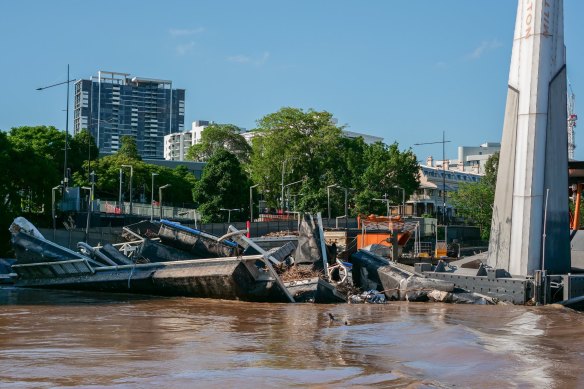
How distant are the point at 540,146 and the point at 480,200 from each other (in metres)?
58.7

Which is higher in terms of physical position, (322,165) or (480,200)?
(322,165)

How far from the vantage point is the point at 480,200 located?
273 ft

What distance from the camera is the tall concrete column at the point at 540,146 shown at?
25688 millimetres

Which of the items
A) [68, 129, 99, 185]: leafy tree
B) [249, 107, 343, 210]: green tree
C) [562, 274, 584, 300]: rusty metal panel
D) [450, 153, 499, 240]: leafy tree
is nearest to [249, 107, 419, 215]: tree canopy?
[249, 107, 343, 210]: green tree

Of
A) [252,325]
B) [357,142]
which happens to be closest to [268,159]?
[357,142]

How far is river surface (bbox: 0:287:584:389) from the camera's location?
10.7 meters

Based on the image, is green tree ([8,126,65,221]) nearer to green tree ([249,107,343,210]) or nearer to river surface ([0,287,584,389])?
river surface ([0,287,584,389])

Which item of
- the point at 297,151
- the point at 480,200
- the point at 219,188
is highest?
the point at 297,151

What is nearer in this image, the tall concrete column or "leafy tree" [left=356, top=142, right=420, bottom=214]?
the tall concrete column

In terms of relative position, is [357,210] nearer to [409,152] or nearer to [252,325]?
[409,152]

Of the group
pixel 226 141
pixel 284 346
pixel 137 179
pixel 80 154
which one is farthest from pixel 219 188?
pixel 226 141

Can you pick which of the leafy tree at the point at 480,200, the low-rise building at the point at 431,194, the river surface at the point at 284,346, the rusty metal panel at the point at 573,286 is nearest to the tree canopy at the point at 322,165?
the leafy tree at the point at 480,200

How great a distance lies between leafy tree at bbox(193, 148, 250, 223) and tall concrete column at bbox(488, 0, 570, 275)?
4828 cm

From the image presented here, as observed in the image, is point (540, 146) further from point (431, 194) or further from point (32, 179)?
point (431, 194)
